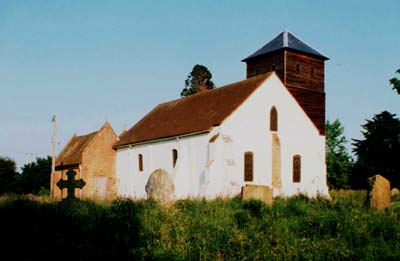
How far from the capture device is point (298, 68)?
34.5 metres

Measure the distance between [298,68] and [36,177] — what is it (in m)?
24.1

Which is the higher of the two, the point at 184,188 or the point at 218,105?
the point at 218,105

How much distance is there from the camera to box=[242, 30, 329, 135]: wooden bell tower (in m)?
34.0

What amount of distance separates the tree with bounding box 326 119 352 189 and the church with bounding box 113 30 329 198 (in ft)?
53.3

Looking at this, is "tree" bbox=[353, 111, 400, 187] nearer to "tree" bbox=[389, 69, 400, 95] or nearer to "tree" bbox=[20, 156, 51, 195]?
"tree" bbox=[389, 69, 400, 95]

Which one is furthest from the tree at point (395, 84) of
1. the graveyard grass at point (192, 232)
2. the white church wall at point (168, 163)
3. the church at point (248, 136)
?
the graveyard grass at point (192, 232)

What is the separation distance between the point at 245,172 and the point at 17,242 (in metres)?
19.0

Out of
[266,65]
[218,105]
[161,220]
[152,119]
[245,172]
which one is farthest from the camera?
[152,119]

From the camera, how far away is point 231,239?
34.2 feet

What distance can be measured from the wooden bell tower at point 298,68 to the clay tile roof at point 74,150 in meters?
14.4

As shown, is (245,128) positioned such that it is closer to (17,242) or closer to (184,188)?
(184,188)

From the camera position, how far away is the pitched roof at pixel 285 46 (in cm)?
3459

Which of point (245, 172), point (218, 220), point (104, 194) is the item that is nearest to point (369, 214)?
point (218, 220)

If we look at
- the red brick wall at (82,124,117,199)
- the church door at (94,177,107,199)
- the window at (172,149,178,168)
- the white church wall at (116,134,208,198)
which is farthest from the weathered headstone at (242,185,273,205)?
the church door at (94,177,107,199)
